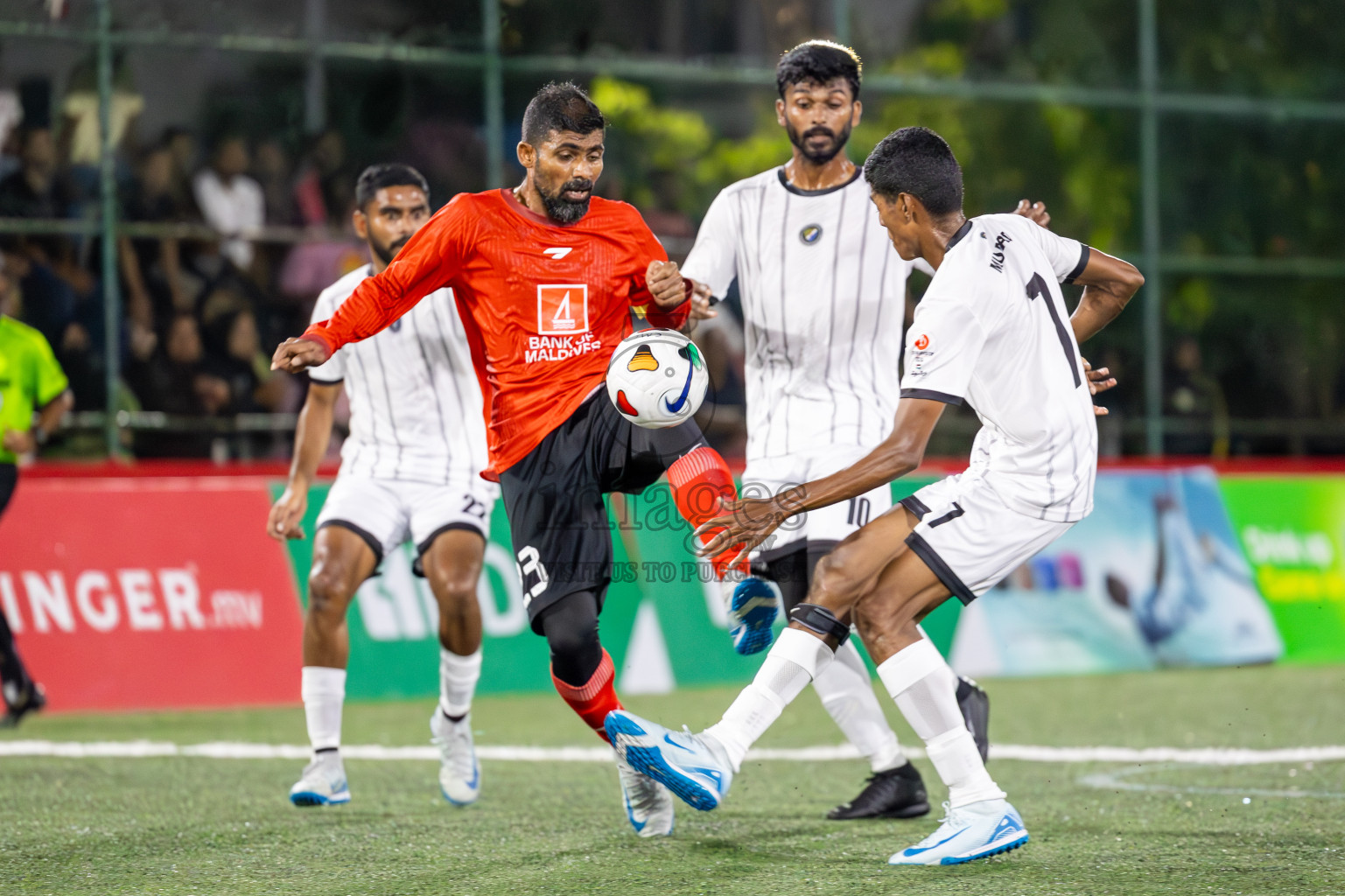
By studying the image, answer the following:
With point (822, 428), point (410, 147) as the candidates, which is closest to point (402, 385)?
point (822, 428)

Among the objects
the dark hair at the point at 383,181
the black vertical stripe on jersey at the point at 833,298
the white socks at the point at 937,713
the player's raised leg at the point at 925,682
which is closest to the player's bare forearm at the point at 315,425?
the dark hair at the point at 383,181

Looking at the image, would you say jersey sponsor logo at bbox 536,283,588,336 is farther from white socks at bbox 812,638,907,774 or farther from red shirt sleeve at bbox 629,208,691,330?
white socks at bbox 812,638,907,774

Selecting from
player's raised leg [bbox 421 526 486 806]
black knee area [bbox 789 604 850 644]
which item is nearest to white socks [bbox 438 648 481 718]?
player's raised leg [bbox 421 526 486 806]

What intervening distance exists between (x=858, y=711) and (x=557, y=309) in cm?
180

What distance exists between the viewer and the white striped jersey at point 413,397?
246 inches

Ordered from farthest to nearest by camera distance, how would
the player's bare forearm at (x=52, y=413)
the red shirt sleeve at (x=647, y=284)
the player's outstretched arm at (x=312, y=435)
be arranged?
the player's bare forearm at (x=52, y=413) < the player's outstretched arm at (x=312, y=435) < the red shirt sleeve at (x=647, y=284)

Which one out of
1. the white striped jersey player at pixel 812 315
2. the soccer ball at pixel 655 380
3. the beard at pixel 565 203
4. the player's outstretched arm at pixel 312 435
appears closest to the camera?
the soccer ball at pixel 655 380

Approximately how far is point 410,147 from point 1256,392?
8171 millimetres

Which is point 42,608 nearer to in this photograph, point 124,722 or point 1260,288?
point 124,722

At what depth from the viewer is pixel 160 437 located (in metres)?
11.1

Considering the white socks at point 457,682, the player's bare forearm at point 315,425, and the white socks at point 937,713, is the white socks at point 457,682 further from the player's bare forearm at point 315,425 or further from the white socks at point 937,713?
the white socks at point 937,713

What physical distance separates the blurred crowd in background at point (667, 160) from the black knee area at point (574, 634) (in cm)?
482

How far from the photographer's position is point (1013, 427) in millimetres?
4512

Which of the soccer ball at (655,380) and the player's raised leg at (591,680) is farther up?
the soccer ball at (655,380)
